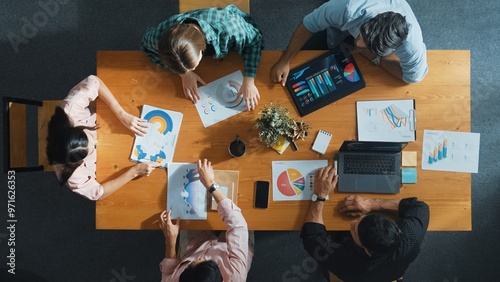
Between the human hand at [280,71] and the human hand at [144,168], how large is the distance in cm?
75

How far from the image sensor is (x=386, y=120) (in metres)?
1.53

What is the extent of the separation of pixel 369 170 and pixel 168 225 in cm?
105

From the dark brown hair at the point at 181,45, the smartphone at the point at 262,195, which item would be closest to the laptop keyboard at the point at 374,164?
the smartphone at the point at 262,195

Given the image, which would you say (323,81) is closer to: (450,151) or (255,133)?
(255,133)

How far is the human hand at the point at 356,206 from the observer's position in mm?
1494

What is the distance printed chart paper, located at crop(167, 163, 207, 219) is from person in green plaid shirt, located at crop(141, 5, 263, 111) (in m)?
0.37

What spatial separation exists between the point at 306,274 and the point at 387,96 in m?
1.41

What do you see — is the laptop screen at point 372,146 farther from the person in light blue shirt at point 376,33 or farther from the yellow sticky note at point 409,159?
the person in light blue shirt at point 376,33

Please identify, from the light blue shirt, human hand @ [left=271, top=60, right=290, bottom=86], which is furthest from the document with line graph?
human hand @ [left=271, top=60, right=290, bottom=86]

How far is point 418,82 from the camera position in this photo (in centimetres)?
153

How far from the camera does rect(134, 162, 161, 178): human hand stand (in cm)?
152

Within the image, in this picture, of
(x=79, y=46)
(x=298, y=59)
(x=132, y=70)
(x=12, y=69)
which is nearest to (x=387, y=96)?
(x=298, y=59)

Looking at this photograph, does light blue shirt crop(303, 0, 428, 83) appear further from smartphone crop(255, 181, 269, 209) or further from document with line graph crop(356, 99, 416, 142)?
smartphone crop(255, 181, 269, 209)

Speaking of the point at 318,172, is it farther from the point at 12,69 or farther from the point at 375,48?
the point at 12,69
